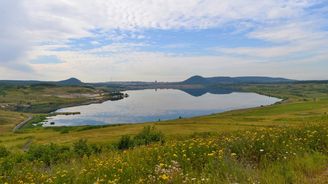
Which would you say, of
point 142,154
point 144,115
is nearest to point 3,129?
point 144,115

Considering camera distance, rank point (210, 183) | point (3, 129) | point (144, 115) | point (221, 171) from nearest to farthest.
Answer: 1. point (210, 183)
2. point (221, 171)
3. point (3, 129)
4. point (144, 115)

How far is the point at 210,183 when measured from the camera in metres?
5.59

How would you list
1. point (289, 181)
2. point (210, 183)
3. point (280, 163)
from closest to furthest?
point (210, 183), point (289, 181), point (280, 163)

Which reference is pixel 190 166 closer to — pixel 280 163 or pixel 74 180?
pixel 280 163

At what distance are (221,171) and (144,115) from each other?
143 meters

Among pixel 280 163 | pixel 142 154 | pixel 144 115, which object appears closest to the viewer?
pixel 280 163

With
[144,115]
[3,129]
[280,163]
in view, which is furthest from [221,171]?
[144,115]

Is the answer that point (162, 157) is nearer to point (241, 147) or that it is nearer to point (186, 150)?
point (186, 150)

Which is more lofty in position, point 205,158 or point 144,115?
point 205,158

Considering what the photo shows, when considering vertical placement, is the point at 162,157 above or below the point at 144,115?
above

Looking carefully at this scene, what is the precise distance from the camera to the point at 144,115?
148750mm

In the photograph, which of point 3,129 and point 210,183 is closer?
point 210,183

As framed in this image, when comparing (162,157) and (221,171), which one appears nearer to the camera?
(221,171)

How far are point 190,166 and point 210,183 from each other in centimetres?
172
